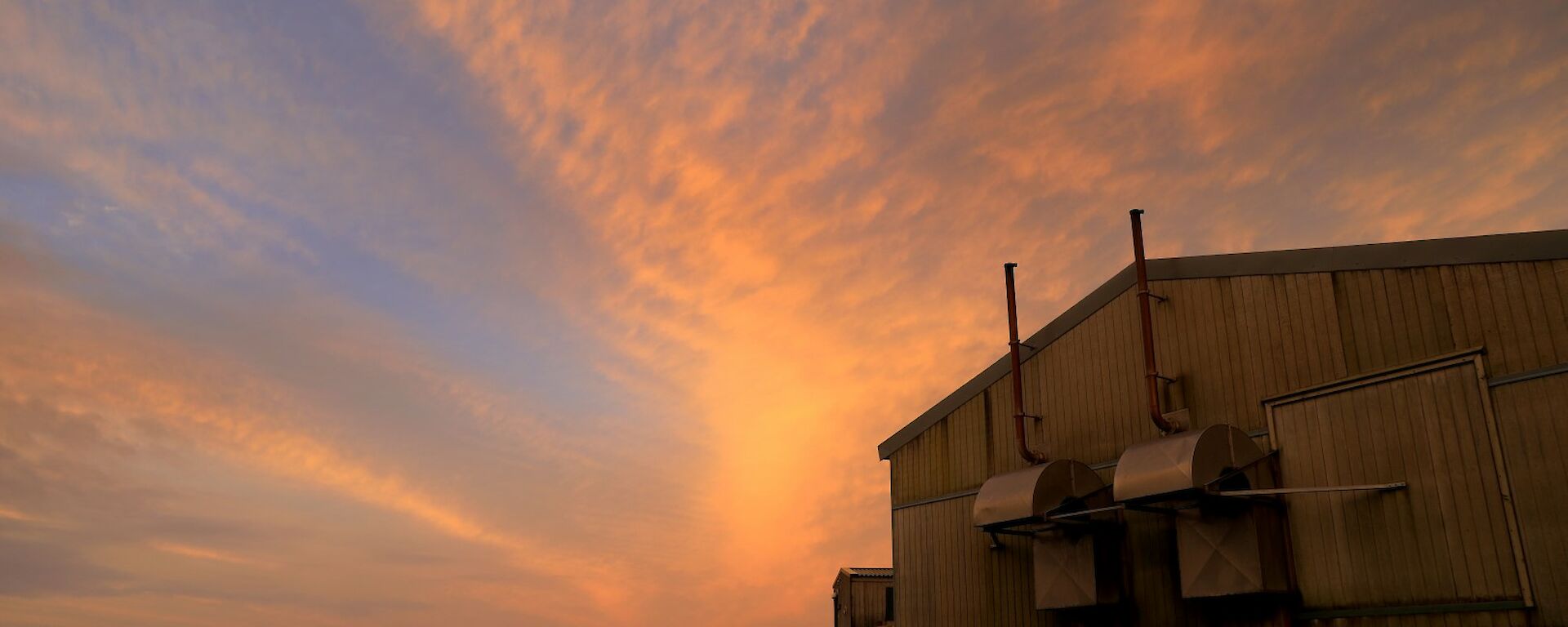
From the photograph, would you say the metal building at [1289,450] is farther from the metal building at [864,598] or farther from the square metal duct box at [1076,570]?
the metal building at [864,598]

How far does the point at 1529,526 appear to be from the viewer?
48.7ft

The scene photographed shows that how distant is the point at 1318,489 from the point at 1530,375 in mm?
3588

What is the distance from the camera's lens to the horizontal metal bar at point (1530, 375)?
14.9 m

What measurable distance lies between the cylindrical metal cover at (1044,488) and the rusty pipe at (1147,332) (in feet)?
6.57

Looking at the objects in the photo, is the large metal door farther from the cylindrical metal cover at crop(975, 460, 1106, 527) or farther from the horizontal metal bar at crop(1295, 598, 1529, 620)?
the cylindrical metal cover at crop(975, 460, 1106, 527)

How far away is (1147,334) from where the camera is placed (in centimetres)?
2108

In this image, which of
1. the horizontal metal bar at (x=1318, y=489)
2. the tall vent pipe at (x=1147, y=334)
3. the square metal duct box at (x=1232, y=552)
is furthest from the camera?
the tall vent pipe at (x=1147, y=334)

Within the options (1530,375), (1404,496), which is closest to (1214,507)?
(1404,496)

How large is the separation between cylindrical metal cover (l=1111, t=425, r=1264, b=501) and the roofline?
354 centimetres

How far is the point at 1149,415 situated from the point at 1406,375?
Answer: 5351 mm

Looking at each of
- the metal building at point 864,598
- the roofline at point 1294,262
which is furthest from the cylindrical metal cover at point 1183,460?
the metal building at point 864,598

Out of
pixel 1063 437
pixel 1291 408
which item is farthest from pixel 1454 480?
pixel 1063 437

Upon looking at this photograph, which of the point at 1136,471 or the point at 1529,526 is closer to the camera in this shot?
the point at 1529,526

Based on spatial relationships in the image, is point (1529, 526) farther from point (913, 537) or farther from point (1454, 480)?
point (913, 537)
